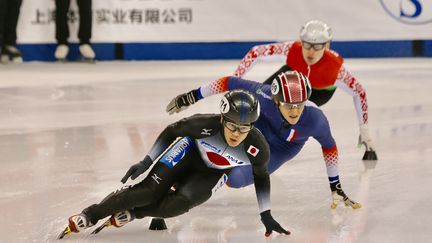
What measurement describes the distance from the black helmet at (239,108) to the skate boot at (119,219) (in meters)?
0.61

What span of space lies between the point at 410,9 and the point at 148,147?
7.99 meters

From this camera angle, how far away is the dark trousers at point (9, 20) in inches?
518

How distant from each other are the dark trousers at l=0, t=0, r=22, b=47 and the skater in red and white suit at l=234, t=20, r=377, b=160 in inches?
296

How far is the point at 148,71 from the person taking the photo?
12.4 meters

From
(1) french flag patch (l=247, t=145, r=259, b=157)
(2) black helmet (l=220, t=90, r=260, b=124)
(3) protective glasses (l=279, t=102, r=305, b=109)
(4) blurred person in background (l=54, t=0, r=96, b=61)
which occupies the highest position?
(2) black helmet (l=220, t=90, r=260, b=124)

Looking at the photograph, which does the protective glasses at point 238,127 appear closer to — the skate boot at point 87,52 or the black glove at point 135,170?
the black glove at point 135,170

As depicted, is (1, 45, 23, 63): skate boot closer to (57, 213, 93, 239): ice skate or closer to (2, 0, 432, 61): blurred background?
(2, 0, 432, 61): blurred background

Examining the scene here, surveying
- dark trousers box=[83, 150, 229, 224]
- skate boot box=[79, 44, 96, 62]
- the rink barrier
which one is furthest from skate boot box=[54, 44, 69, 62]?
dark trousers box=[83, 150, 229, 224]

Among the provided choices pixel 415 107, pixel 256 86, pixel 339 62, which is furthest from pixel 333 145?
pixel 415 107

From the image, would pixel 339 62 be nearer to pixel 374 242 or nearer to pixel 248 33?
pixel 374 242

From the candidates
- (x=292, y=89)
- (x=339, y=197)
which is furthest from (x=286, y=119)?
(x=339, y=197)

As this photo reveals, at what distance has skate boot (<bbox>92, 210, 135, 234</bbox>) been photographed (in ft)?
14.0

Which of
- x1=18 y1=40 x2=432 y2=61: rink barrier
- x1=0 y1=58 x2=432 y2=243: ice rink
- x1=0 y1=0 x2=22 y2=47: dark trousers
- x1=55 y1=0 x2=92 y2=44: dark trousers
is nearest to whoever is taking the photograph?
x1=0 y1=58 x2=432 y2=243: ice rink

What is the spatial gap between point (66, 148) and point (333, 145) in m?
2.39
